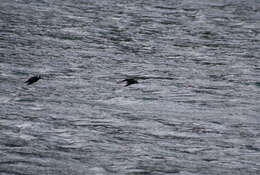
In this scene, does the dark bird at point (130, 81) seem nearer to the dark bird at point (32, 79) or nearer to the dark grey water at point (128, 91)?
the dark grey water at point (128, 91)

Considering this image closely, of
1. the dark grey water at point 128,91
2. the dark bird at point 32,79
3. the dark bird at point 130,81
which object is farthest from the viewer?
the dark bird at point 130,81

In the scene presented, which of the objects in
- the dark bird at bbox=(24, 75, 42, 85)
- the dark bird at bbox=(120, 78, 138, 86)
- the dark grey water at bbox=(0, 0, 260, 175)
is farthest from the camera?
the dark bird at bbox=(120, 78, 138, 86)

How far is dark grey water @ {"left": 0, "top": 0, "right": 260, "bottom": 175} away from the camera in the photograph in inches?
168

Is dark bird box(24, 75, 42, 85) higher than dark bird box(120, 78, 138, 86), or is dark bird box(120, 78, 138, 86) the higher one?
dark bird box(24, 75, 42, 85)

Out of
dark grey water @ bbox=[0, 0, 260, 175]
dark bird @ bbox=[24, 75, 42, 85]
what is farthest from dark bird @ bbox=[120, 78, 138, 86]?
dark bird @ bbox=[24, 75, 42, 85]

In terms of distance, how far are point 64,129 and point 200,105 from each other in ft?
4.01

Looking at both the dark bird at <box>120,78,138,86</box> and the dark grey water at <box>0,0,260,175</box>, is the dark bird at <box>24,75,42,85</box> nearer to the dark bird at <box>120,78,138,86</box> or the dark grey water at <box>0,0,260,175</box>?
the dark grey water at <box>0,0,260,175</box>

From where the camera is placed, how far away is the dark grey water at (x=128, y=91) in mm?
4266

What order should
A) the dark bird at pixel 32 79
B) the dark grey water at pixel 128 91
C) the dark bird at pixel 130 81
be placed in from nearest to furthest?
the dark grey water at pixel 128 91, the dark bird at pixel 32 79, the dark bird at pixel 130 81

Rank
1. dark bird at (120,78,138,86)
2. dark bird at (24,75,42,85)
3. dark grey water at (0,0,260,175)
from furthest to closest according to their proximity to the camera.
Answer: dark bird at (120,78,138,86) → dark bird at (24,75,42,85) → dark grey water at (0,0,260,175)

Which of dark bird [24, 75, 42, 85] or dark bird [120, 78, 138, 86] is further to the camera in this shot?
dark bird [120, 78, 138, 86]

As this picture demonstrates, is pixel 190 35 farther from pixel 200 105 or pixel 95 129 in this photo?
pixel 95 129

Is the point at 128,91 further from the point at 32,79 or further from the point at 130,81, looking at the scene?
the point at 32,79

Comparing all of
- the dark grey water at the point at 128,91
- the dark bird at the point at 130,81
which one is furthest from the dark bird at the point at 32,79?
the dark bird at the point at 130,81
